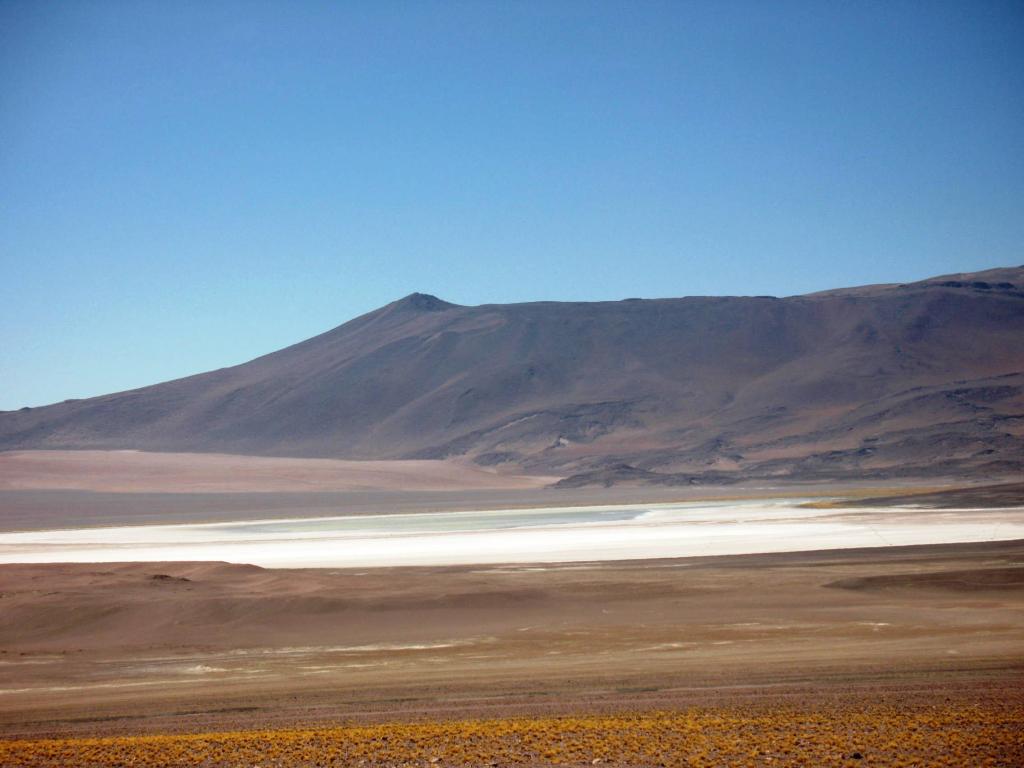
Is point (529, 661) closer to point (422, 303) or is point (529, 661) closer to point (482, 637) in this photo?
point (482, 637)

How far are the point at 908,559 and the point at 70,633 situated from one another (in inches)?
692

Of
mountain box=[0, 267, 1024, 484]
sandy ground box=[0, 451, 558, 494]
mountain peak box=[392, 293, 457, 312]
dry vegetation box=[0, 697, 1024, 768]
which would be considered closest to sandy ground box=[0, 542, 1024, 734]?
dry vegetation box=[0, 697, 1024, 768]

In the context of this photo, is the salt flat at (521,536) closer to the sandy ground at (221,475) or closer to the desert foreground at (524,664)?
the desert foreground at (524,664)

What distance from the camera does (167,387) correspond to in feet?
543

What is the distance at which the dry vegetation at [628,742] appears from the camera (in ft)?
28.5

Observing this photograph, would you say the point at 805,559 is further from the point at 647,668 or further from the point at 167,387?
the point at 167,387

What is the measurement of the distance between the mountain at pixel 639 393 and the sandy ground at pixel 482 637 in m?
58.0

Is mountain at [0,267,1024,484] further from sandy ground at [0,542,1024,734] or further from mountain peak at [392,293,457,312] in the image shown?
sandy ground at [0,542,1024,734]

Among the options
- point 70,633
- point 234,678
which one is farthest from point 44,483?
point 234,678

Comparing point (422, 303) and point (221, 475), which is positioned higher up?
point (422, 303)

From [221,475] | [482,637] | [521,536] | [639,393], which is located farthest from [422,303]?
[482,637]

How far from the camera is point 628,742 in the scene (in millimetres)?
9266

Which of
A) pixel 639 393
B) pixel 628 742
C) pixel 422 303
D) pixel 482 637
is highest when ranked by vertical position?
pixel 422 303

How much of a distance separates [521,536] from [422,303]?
156438 mm
